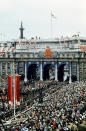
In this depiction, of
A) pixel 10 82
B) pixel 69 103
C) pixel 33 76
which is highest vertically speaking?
pixel 10 82

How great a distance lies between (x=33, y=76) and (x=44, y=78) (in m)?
5.93

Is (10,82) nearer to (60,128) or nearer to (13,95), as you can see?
(13,95)

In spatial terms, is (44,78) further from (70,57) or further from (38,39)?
(38,39)

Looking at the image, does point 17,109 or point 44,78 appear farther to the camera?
point 44,78

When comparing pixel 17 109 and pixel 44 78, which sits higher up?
pixel 17 109

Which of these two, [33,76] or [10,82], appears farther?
[33,76]

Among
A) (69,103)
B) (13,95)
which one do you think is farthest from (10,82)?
(69,103)

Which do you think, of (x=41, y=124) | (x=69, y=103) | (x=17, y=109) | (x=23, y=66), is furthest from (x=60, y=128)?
(x=23, y=66)

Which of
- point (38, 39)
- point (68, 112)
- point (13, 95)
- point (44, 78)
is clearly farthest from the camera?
point (38, 39)

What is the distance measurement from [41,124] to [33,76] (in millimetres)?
70628

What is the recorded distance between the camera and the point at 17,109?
4125 centimetres

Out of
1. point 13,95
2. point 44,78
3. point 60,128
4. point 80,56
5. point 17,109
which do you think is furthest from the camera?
point 44,78

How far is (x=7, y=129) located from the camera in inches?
1080

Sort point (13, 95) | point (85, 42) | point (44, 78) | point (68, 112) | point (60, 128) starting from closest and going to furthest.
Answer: point (60, 128) < point (68, 112) < point (13, 95) < point (44, 78) < point (85, 42)
